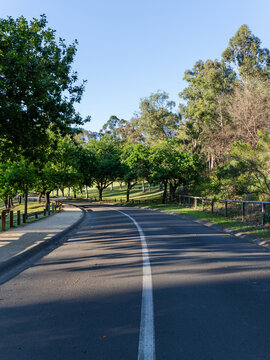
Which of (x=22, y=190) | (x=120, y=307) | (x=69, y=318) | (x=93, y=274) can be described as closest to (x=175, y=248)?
(x=93, y=274)

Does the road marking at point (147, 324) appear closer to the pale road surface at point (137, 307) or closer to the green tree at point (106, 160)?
the pale road surface at point (137, 307)

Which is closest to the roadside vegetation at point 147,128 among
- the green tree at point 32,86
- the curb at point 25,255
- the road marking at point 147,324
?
the green tree at point 32,86

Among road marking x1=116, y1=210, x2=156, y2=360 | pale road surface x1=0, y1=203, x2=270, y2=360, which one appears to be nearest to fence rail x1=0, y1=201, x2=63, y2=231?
pale road surface x1=0, y1=203, x2=270, y2=360

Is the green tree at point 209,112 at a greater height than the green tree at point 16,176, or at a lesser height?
greater

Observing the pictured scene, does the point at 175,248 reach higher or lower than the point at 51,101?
lower

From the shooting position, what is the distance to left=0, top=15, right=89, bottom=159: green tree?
442 inches

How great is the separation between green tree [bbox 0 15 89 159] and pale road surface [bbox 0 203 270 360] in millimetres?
6182

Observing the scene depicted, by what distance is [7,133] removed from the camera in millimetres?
12898

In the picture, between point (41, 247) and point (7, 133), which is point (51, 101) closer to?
point (7, 133)

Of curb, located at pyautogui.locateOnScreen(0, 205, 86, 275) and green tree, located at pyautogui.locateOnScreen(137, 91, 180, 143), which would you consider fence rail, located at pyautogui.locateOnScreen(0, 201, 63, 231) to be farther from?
green tree, located at pyautogui.locateOnScreen(137, 91, 180, 143)

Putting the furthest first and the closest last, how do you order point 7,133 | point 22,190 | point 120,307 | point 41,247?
point 22,190, point 7,133, point 41,247, point 120,307

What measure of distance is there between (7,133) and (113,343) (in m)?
11.1

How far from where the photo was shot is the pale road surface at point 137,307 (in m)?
3.49

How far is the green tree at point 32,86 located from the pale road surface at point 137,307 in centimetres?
618
